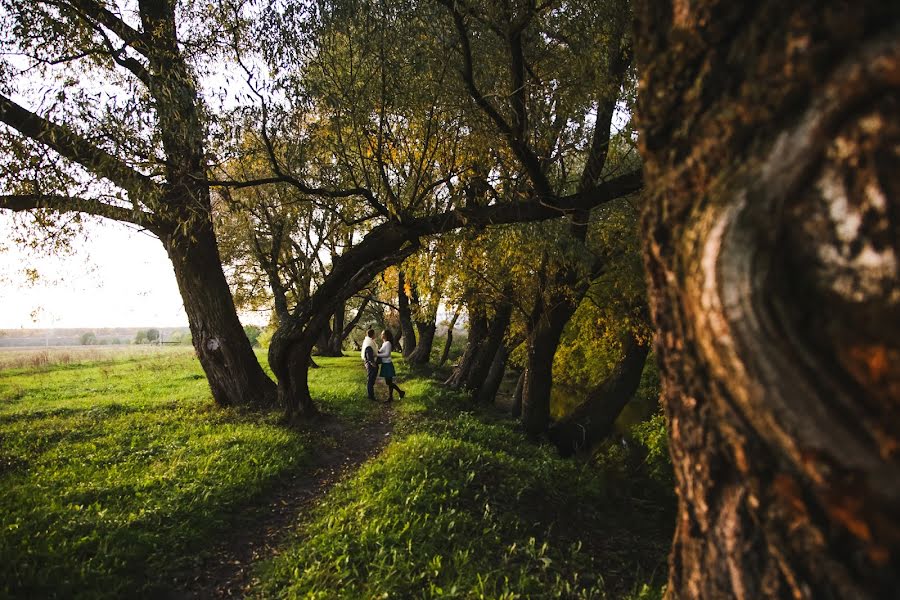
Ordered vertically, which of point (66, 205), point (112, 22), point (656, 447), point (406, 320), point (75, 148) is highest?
point (112, 22)

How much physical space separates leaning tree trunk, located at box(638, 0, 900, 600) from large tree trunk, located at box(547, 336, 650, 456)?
1134cm

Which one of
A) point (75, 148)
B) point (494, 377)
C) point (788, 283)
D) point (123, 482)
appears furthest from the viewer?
point (494, 377)

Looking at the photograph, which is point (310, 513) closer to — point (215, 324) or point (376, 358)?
point (215, 324)

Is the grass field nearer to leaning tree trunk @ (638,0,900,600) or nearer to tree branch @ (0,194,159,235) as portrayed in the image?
leaning tree trunk @ (638,0,900,600)

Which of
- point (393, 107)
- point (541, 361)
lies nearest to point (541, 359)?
point (541, 361)

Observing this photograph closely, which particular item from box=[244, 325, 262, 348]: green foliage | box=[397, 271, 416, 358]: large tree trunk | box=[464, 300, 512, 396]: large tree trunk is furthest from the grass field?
box=[244, 325, 262, 348]: green foliage

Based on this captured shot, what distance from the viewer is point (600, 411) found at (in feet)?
43.4

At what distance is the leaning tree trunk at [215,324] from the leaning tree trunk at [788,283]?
11.8 m

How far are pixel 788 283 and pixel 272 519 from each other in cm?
722

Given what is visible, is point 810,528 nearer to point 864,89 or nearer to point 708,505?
point 708,505

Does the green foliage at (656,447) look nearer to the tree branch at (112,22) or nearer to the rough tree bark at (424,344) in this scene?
the rough tree bark at (424,344)

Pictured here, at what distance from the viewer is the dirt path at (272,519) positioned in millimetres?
5383

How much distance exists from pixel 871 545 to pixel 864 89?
3.90 feet

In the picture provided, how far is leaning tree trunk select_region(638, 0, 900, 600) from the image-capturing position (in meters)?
1.27
